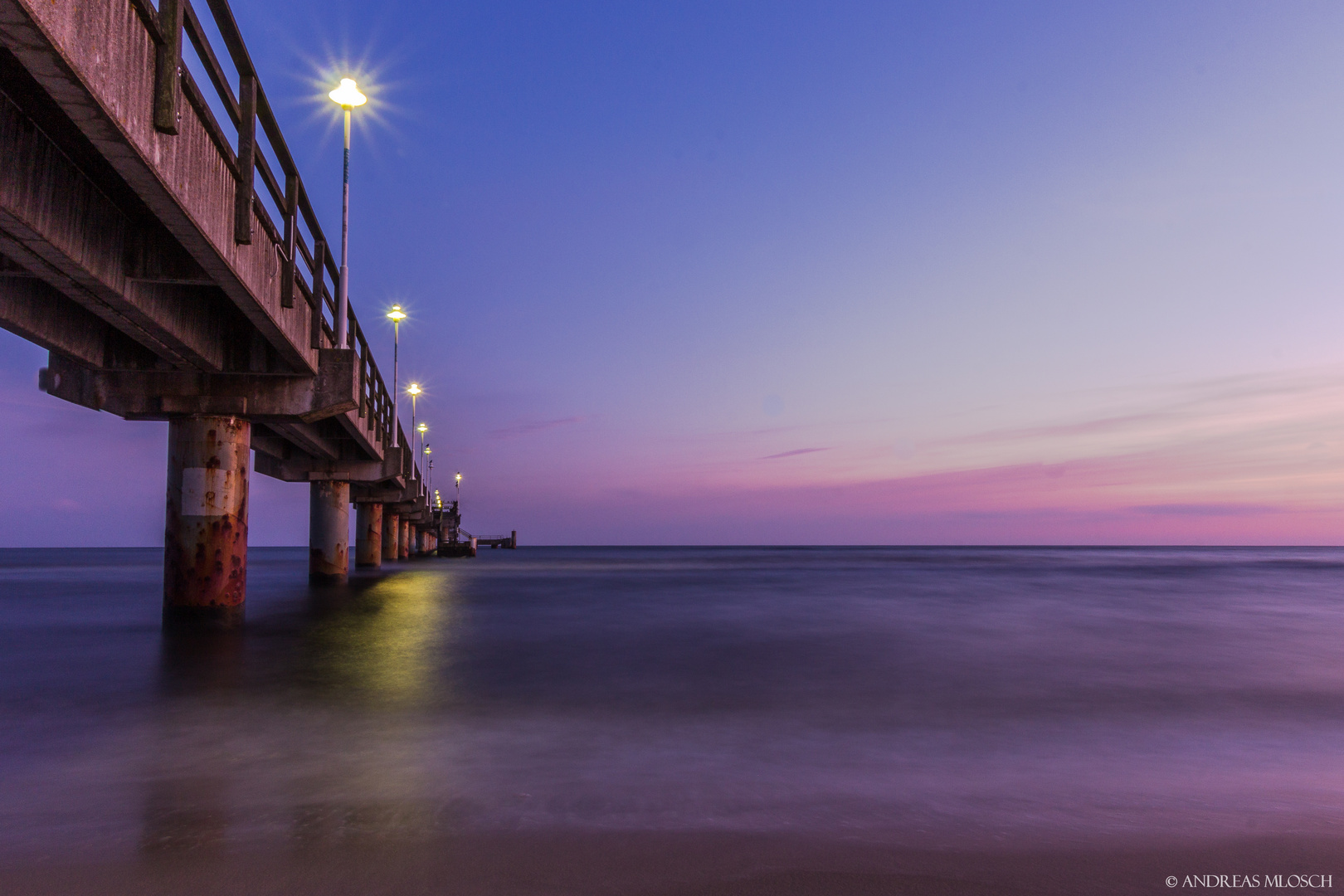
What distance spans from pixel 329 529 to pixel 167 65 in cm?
3555

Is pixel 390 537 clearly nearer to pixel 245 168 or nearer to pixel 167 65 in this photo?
pixel 245 168

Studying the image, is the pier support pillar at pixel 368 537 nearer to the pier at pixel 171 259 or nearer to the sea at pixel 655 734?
the pier at pixel 171 259

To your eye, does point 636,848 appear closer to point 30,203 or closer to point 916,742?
point 916,742

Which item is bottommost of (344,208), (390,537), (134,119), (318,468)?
(390,537)

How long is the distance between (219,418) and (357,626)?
644 centimetres

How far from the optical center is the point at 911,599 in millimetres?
37312

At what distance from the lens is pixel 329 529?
40438 mm

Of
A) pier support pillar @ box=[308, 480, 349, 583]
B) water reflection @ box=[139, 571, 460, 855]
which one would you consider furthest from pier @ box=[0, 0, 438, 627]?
pier support pillar @ box=[308, 480, 349, 583]

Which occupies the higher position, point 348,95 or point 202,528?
point 348,95

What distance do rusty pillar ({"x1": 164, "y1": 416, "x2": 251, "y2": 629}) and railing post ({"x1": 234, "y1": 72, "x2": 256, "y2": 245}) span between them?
970 centimetres

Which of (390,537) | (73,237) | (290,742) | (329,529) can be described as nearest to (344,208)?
(73,237)

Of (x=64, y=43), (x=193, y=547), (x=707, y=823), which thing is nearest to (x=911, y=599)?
(x=193, y=547)

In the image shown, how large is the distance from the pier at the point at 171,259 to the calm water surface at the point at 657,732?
4013 mm

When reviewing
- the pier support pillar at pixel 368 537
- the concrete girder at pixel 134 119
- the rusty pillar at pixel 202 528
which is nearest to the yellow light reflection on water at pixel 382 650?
the rusty pillar at pixel 202 528
